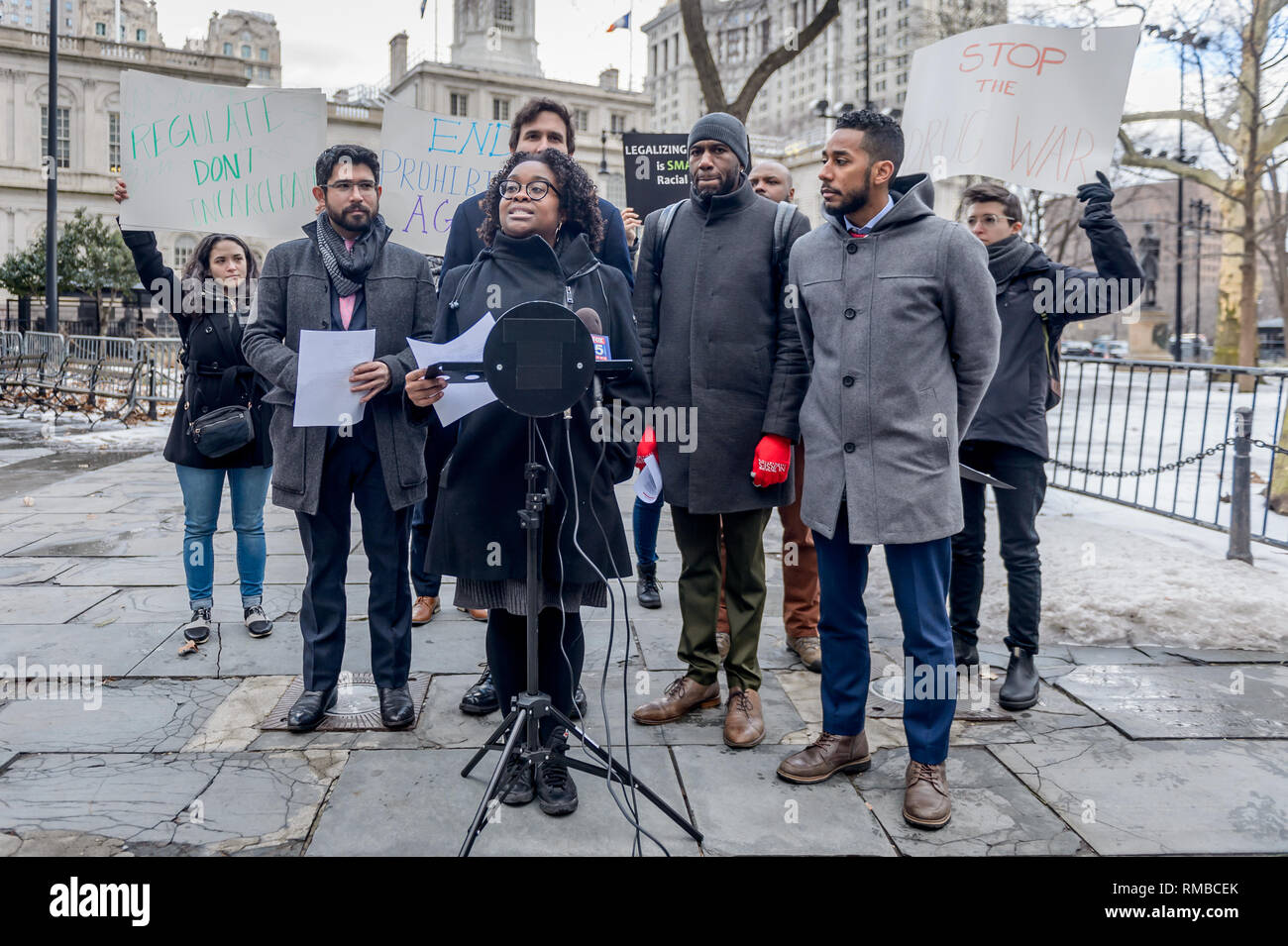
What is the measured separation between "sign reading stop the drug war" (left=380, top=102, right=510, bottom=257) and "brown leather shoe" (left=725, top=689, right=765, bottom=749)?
3882 mm

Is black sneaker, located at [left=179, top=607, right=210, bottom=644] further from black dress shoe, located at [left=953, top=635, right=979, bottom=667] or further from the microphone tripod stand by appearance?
black dress shoe, located at [left=953, top=635, right=979, bottom=667]

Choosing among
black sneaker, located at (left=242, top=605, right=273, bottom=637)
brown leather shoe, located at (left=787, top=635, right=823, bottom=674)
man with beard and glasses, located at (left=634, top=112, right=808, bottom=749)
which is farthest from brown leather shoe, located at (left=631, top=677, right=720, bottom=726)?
black sneaker, located at (left=242, top=605, right=273, bottom=637)

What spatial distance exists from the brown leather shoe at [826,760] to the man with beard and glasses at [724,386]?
1.02 feet

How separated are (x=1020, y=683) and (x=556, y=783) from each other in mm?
2100

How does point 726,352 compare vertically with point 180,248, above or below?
below

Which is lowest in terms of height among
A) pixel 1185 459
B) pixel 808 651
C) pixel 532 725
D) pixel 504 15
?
pixel 808 651

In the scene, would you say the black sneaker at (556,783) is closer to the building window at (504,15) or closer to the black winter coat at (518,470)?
the black winter coat at (518,470)

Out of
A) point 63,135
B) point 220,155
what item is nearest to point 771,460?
point 220,155

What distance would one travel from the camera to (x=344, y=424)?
374 centimetres

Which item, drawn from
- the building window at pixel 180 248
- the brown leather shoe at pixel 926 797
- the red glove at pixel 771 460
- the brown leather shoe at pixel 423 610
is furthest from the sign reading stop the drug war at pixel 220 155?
the building window at pixel 180 248

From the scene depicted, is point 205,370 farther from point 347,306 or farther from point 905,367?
point 905,367

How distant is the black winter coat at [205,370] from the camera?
16.0ft

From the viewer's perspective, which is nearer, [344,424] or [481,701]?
[344,424]

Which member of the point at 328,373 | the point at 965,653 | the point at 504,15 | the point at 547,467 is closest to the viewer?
the point at 547,467
